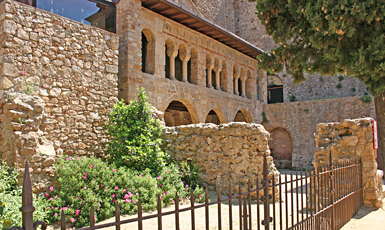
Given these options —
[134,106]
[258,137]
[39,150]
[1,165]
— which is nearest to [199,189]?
[258,137]

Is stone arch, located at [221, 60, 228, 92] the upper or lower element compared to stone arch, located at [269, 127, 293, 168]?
upper

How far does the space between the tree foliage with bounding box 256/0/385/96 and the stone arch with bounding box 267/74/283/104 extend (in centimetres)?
1728

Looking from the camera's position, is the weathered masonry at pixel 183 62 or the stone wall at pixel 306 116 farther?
the stone wall at pixel 306 116

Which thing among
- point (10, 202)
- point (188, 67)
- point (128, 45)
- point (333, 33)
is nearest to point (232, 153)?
point (333, 33)

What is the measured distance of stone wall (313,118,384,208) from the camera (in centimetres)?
627

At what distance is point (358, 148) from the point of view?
6398 millimetres

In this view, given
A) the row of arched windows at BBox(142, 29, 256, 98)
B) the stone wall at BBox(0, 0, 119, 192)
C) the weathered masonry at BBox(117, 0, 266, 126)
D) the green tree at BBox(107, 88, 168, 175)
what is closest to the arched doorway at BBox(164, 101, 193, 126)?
the weathered masonry at BBox(117, 0, 266, 126)

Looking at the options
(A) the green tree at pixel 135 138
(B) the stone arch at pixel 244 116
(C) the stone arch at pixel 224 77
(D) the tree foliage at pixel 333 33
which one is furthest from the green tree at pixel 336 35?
(B) the stone arch at pixel 244 116

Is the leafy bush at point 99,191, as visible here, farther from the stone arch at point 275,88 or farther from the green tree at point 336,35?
the stone arch at point 275,88

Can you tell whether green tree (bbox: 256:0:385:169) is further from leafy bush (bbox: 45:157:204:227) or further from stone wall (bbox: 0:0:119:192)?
stone wall (bbox: 0:0:119:192)

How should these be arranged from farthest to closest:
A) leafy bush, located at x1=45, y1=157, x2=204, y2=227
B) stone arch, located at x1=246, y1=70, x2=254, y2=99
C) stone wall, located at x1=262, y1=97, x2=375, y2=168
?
stone arch, located at x1=246, y1=70, x2=254, y2=99, stone wall, located at x1=262, y1=97, x2=375, y2=168, leafy bush, located at x1=45, y1=157, x2=204, y2=227

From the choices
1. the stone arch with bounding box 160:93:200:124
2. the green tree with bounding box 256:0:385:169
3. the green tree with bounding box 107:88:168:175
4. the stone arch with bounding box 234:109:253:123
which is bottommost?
the green tree with bounding box 107:88:168:175

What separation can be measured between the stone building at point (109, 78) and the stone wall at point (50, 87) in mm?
21

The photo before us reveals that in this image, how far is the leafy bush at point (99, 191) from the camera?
500 centimetres
